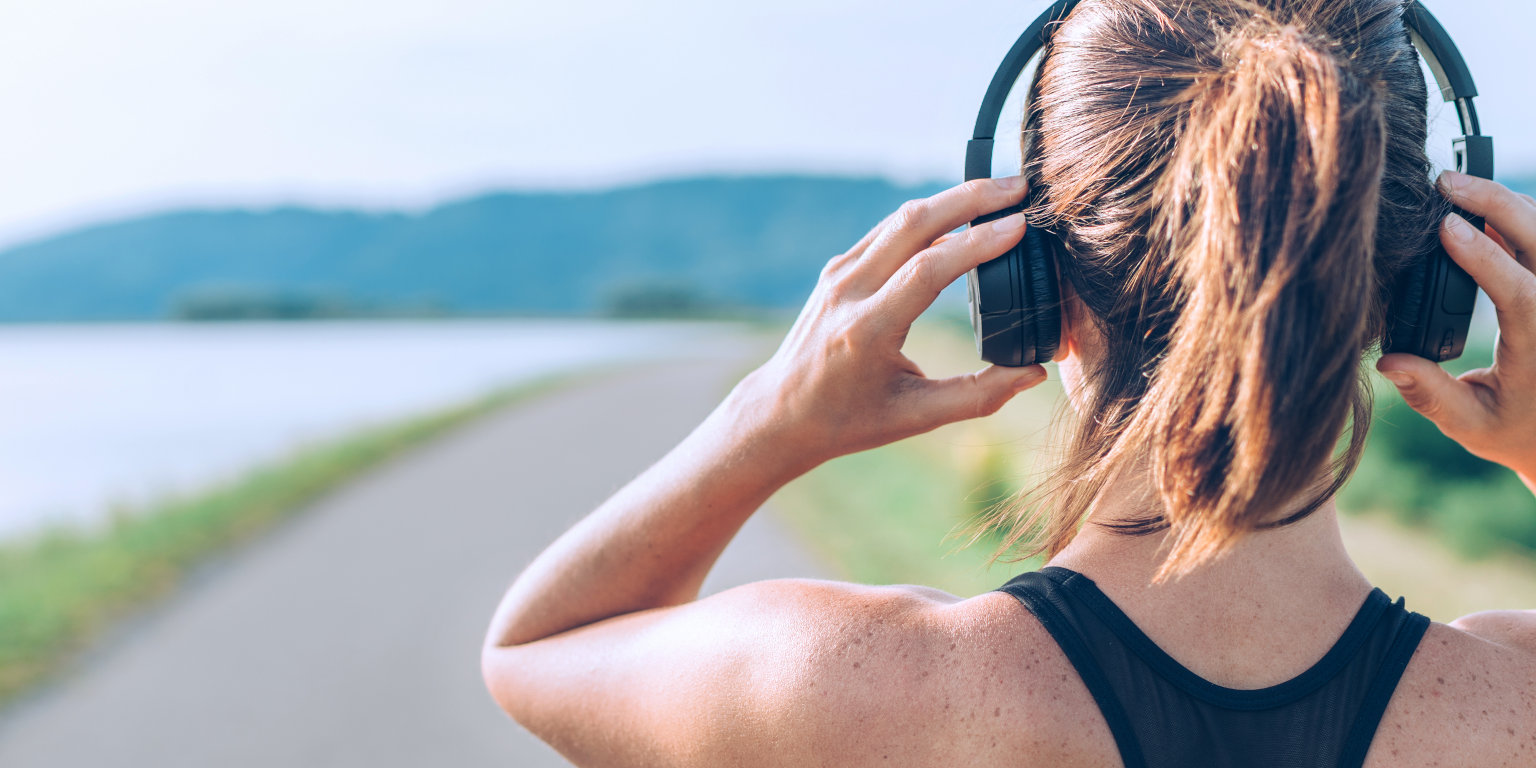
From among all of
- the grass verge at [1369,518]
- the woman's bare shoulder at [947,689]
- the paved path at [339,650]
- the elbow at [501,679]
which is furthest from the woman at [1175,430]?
the paved path at [339,650]

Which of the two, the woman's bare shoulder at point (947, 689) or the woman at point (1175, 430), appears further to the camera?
the woman's bare shoulder at point (947, 689)

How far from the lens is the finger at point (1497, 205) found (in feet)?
3.37

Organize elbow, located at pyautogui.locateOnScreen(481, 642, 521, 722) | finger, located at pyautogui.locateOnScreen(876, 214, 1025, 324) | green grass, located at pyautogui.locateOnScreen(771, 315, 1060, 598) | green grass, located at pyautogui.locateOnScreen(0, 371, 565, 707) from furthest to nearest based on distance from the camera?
1. green grass, located at pyautogui.locateOnScreen(771, 315, 1060, 598)
2. green grass, located at pyautogui.locateOnScreen(0, 371, 565, 707)
3. elbow, located at pyautogui.locateOnScreen(481, 642, 521, 722)
4. finger, located at pyautogui.locateOnScreen(876, 214, 1025, 324)

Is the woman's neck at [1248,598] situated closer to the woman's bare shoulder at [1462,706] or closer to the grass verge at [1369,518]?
the woman's bare shoulder at [1462,706]

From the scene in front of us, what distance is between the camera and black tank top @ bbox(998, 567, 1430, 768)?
95cm

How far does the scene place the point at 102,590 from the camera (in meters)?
5.93

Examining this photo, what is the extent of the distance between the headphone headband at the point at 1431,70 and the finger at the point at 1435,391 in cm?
31

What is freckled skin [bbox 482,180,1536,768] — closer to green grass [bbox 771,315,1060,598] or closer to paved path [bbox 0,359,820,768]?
paved path [bbox 0,359,820,768]

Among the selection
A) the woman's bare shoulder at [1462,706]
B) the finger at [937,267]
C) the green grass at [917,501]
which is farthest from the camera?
the green grass at [917,501]

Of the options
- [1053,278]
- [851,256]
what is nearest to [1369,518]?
[1053,278]

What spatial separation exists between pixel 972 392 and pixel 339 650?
498 centimetres

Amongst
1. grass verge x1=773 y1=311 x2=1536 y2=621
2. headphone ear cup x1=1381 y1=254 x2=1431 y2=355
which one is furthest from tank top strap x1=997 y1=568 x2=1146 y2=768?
grass verge x1=773 y1=311 x2=1536 y2=621

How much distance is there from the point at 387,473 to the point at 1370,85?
35.2ft

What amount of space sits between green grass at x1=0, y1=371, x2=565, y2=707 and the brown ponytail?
5.37 metres
